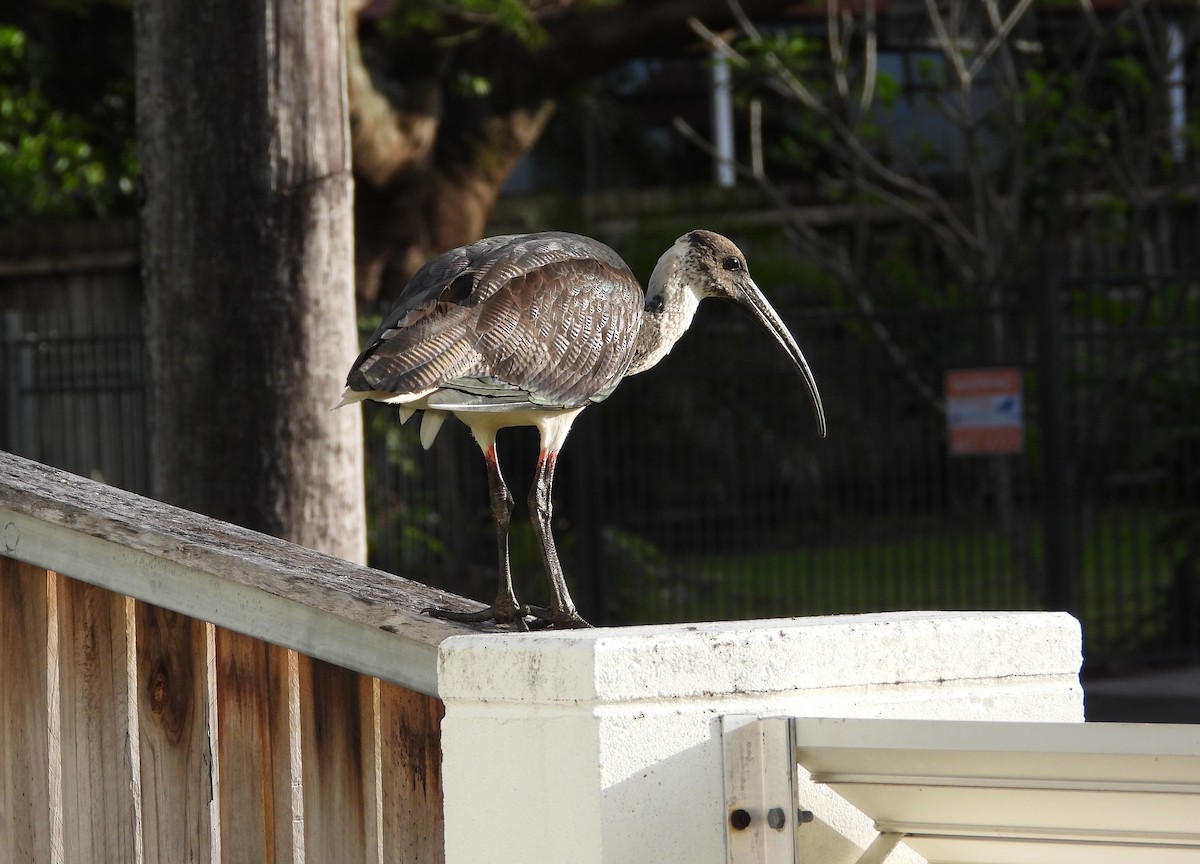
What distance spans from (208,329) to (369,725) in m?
2.03

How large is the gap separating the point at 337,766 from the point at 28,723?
645 millimetres

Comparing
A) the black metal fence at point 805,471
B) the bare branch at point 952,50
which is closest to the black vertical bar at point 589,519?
the black metal fence at point 805,471

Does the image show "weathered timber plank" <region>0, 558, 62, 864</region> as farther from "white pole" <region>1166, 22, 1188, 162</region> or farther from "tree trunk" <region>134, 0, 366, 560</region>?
"white pole" <region>1166, 22, 1188, 162</region>

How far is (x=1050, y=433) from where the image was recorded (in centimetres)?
952

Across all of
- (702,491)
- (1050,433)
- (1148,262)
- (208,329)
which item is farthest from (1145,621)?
(208,329)

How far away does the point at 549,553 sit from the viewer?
120 inches

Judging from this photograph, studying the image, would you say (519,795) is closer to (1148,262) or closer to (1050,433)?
(1050,433)

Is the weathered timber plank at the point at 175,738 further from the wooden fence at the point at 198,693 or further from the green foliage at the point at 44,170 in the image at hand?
the green foliage at the point at 44,170

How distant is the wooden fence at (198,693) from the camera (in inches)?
107

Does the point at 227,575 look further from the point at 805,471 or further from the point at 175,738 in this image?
the point at 805,471

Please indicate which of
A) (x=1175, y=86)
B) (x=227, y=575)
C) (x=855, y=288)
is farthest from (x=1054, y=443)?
(x=227, y=575)

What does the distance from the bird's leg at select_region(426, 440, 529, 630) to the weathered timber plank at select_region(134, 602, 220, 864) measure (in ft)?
1.56

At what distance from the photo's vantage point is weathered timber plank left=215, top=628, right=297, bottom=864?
2801mm

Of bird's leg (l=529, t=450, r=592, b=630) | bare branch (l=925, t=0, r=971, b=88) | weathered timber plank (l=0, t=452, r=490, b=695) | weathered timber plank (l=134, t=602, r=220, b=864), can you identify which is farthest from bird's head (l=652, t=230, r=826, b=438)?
bare branch (l=925, t=0, r=971, b=88)
